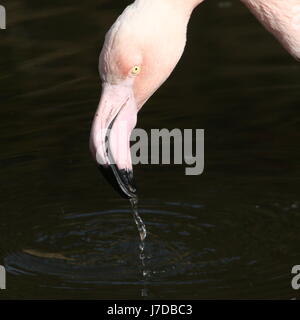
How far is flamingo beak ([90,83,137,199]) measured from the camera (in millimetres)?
5219

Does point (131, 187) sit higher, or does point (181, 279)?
point (131, 187)

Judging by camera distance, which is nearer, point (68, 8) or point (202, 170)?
point (202, 170)

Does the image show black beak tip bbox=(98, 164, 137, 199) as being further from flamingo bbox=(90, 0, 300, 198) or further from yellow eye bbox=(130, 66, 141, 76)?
yellow eye bbox=(130, 66, 141, 76)

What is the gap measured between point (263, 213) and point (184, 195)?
0.53m

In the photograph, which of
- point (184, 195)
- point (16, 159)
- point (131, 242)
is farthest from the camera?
point (16, 159)

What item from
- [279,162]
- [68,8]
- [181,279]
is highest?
[68,8]

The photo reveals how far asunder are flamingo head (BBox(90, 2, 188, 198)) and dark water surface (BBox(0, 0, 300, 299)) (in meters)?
0.55

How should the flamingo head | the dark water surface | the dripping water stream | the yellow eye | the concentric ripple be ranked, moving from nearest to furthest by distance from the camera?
the flamingo head < the yellow eye < the concentric ripple < the dark water surface < the dripping water stream

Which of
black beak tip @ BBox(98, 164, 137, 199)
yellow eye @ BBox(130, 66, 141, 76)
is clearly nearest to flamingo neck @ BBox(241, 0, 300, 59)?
yellow eye @ BBox(130, 66, 141, 76)

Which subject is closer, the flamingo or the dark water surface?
the flamingo

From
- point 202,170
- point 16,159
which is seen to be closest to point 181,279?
point 202,170

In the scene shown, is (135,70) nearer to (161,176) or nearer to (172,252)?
(172,252)

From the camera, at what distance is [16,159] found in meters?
7.00

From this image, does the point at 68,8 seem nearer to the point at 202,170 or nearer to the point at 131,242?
the point at 202,170
